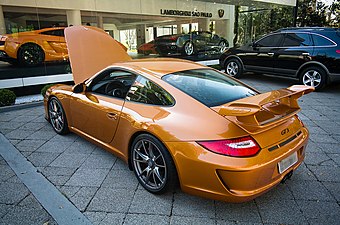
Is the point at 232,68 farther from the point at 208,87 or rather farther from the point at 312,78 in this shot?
the point at 208,87

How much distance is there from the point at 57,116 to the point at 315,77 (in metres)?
6.81

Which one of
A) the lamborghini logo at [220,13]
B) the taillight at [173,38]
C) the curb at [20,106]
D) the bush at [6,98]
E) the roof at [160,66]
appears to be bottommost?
the curb at [20,106]

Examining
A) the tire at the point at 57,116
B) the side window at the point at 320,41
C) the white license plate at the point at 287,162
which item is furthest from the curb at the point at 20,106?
the side window at the point at 320,41

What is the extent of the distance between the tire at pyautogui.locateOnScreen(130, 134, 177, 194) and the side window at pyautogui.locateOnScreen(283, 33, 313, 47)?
665 cm

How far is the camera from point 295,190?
2684mm

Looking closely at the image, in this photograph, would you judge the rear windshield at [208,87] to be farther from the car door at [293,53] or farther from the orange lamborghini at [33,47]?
the orange lamborghini at [33,47]

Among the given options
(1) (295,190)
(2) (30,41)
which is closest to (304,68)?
(1) (295,190)

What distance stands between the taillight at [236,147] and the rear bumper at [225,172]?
0.13ft

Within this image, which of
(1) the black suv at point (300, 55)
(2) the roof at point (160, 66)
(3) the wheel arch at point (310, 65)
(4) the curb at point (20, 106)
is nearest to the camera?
(2) the roof at point (160, 66)

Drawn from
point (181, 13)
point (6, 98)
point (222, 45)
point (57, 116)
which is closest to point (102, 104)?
point (57, 116)

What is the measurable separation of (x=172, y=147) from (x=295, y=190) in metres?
1.45

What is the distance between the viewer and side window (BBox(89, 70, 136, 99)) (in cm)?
308

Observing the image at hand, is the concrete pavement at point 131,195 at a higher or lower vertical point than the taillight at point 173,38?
lower

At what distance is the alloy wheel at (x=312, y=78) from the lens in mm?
7178
